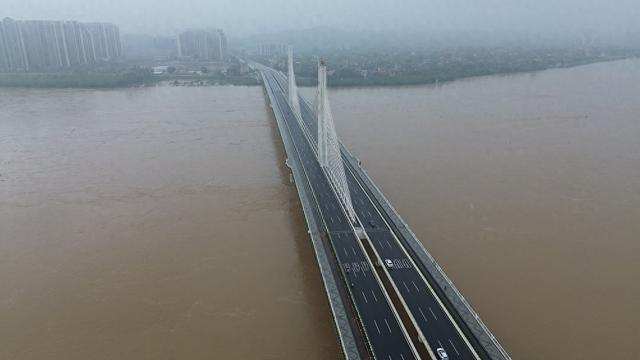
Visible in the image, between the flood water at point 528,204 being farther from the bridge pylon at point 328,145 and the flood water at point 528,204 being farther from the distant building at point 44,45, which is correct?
the distant building at point 44,45

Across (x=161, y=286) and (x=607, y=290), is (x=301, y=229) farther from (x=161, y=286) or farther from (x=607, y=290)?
(x=607, y=290)

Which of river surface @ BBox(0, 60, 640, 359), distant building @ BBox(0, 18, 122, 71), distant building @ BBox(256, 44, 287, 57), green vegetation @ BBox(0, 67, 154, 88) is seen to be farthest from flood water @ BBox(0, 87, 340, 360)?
distant building @ BBox(256, 44, 287, 57)

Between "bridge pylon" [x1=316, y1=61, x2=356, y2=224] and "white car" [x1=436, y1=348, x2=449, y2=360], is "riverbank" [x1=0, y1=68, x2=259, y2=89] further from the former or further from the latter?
"white car" [x1=436, y1=348, x2=449, y2=360]

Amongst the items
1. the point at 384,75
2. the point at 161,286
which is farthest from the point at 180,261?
the point at 384,75

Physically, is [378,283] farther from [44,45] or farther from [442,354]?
[44,45]

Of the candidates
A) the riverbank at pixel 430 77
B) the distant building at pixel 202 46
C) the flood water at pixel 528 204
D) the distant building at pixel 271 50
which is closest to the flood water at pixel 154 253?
the flood water at pixel 528 204

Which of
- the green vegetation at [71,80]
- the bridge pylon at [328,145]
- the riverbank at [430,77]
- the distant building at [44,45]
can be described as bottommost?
the bridge pylon at [328,145]
